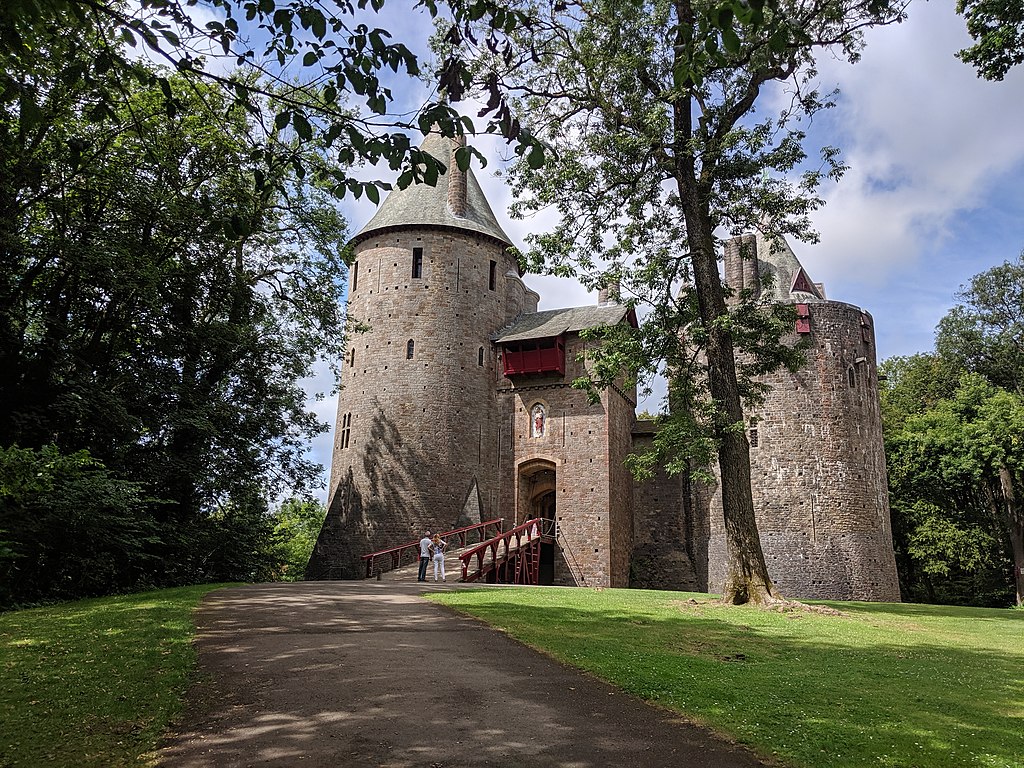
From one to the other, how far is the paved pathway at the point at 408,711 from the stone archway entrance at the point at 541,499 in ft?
67.8

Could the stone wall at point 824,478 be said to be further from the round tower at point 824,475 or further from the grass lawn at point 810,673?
the grass lawn at point 810,673

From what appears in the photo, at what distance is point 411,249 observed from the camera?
3222cm

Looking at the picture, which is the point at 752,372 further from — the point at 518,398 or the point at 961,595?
the point at 961,595

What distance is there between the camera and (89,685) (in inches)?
248

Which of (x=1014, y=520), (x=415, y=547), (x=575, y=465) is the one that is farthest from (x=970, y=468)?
(x=415, y=547)

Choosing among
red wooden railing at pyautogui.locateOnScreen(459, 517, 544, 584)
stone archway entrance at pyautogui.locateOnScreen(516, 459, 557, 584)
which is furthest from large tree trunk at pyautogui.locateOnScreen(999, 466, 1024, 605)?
red wooden railing at pyautogui.locateOnScreen(459, 517, 544, 584)

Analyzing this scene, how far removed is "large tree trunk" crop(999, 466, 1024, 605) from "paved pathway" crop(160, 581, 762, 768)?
31.7 metres

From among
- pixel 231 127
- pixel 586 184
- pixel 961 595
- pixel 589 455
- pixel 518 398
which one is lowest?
pixel 961 595

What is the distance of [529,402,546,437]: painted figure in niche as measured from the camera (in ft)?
101

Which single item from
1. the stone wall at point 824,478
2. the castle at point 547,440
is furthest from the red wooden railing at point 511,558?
the stone wall at point 824,478

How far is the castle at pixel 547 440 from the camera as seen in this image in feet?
94.9

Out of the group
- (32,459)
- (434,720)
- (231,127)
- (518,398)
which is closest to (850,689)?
(434,720)

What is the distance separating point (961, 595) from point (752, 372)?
82.2ft

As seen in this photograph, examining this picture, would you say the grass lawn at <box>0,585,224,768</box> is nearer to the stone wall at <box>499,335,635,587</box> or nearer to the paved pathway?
the paved pathway
